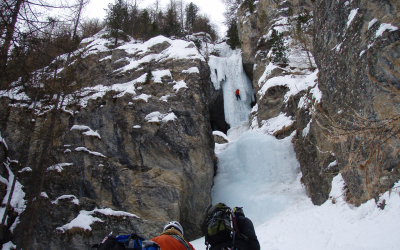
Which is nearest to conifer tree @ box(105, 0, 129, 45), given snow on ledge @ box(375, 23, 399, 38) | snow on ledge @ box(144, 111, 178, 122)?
snow on ledge @ box(144, 111, 178, 122)

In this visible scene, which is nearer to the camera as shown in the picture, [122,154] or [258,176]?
[122,154]

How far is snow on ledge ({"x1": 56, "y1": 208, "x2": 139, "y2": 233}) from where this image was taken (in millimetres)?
10188

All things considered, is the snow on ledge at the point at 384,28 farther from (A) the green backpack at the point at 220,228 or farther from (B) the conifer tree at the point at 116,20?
(B) the conifer tree at the point at 116,20

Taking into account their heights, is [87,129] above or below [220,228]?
above

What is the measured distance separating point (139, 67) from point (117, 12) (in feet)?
28.5

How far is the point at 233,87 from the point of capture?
23.3 metres

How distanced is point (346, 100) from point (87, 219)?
33.1 feet

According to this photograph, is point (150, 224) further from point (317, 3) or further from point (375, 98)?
point (317, 3)

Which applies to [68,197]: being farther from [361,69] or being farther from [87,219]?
[361,69]

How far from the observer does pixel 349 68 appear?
25.0ft

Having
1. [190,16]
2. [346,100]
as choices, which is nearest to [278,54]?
[346,100]

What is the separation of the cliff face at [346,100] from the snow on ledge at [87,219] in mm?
7917

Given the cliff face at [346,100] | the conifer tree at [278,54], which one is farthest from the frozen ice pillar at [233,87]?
the conifer tree at [278,54]

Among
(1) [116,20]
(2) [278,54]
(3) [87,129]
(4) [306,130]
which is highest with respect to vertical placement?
(1) [116,20]
